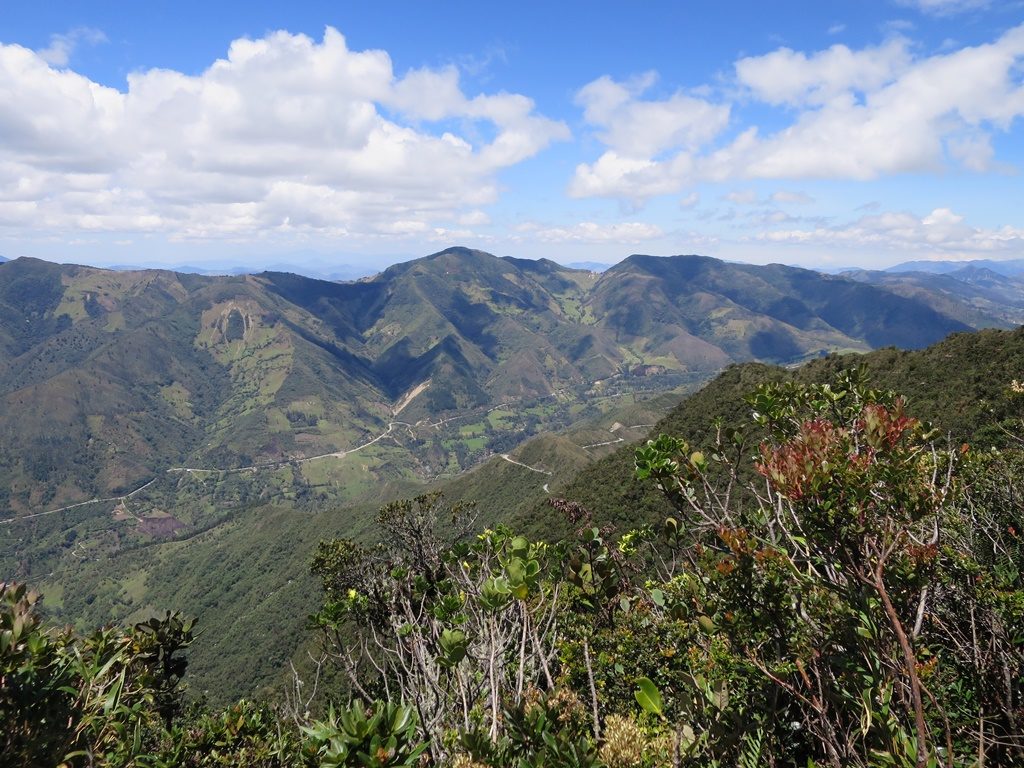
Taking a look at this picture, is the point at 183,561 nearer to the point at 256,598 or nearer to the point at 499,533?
the point at 256,598

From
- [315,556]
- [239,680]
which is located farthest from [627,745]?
[239,680]

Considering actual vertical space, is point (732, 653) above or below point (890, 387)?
above

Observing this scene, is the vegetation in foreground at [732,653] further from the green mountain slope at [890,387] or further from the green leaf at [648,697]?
the green mountain slope at [890,387]

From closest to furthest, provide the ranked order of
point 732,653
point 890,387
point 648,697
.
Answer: point 648,697, point 732,653, point 890,387

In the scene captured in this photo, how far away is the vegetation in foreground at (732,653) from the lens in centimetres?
478

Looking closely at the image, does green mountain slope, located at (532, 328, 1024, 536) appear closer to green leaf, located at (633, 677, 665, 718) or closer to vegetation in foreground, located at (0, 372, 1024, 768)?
vegetation in foreground, located at (0, 372, 1024, 768)

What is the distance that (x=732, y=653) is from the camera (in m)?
8.36

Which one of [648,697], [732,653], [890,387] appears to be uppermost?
[648,697]

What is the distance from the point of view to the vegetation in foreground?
4.78 metres

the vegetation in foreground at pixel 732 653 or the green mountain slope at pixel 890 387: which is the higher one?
the vegetation in foreground at pixel 732 653

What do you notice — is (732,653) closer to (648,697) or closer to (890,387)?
(648,697)

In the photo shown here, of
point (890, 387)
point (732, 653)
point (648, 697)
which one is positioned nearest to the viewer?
point (648, 697)

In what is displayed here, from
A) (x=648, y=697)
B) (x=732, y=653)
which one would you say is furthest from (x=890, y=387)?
(x=648, y=697)

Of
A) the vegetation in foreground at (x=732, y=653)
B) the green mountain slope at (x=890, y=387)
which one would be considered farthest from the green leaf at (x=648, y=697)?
the green mountain slope at (x=890, y=387)
